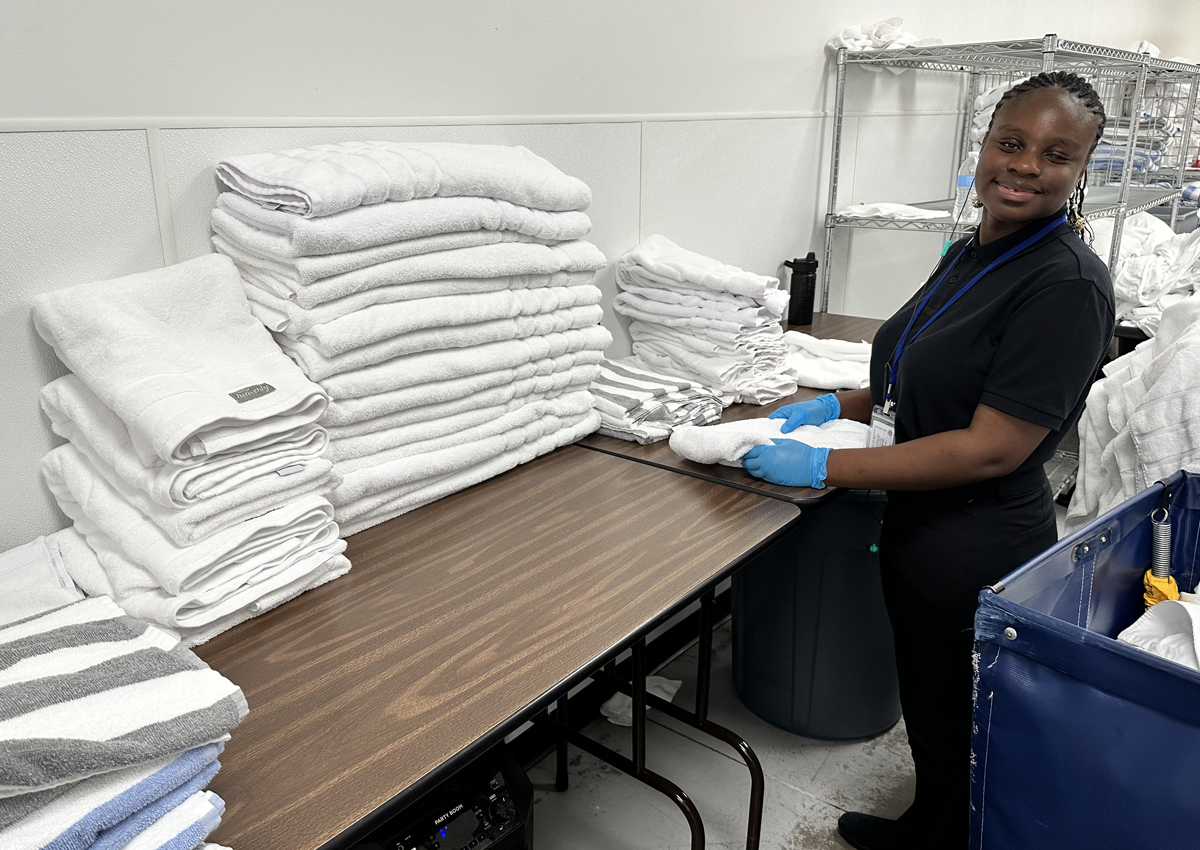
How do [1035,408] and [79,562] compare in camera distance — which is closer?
[79,562]

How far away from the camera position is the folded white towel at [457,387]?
1331 mm

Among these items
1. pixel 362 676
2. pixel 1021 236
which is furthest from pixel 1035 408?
pixel 362 676

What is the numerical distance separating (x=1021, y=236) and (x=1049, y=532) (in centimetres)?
53

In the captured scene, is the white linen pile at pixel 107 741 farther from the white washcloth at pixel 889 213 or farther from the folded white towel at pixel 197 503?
the white washcloth at pixel 889 213

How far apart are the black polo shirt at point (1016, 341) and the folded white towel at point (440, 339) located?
Answer: 2.06 feet

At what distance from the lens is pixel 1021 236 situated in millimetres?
1440

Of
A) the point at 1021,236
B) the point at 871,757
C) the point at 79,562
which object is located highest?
the point at 1021,236

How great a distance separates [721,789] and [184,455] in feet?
5.16

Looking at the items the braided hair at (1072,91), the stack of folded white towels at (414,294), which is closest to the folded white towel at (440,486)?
the stack of folded white towels at (414,294)

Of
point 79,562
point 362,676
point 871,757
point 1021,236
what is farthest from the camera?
Result: point 871,757

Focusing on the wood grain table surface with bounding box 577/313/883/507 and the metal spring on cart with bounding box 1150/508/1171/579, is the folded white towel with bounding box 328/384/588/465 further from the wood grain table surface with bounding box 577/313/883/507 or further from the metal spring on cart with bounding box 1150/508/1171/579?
the metal spring on cart with bounding box 1150/508/1171/579

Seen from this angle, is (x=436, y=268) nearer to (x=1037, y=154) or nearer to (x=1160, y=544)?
(x=1037, y=154)

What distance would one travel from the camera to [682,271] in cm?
207

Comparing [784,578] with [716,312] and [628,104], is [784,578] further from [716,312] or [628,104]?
[628,104]
